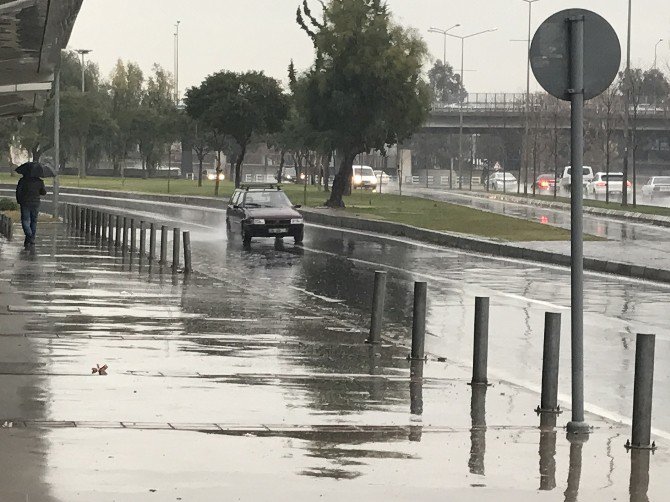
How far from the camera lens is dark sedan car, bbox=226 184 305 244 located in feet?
129

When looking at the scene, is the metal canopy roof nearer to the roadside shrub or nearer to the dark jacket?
the dark jacket

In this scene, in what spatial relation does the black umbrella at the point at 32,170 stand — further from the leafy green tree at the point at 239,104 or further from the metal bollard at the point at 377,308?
the leafy green tree at the point at 239,104

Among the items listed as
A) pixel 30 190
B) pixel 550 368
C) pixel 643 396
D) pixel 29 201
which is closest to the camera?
pixel 643 396

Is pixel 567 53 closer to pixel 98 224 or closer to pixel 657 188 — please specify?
pixel 98 224

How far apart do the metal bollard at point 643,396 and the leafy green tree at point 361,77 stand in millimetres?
53700

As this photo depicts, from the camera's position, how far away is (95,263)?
29.5 meters

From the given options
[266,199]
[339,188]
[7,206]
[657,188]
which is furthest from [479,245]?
[657,188]

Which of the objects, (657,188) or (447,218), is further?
(657,188)

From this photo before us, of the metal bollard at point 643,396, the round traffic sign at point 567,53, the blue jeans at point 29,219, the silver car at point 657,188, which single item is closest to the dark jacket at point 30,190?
the blue jeans at point 29,219

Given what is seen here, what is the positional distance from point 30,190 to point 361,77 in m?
32.6

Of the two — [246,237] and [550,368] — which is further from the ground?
[550,368]

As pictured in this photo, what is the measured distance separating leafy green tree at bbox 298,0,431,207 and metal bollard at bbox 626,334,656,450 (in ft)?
176

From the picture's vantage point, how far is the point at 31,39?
20.5m

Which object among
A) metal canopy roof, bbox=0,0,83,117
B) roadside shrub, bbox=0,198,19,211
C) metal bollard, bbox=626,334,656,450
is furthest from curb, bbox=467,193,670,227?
metal bollard, bbox=626,334,656,450
